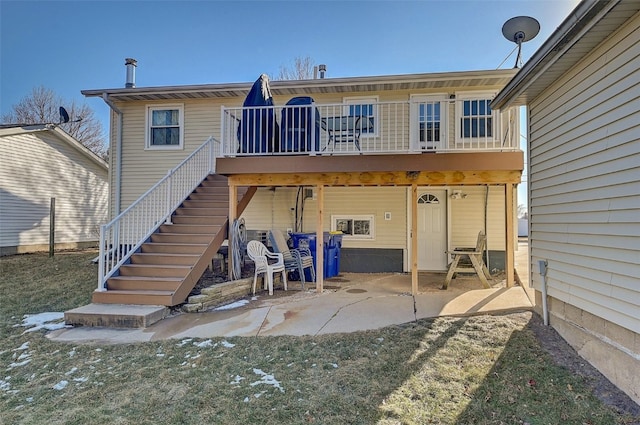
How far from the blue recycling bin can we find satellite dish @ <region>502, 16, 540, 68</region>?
524 cm

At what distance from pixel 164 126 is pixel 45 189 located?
6.92 meters

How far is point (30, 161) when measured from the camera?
492 inches

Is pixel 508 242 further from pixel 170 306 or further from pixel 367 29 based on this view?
pixel 367 29

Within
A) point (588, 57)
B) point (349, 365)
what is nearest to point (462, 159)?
point (588, 57)

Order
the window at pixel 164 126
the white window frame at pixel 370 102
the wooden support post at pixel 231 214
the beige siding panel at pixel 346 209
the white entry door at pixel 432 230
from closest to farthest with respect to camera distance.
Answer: the wooden support post at pixel 231 214, the white window frame at pixel 370 102, the white entry door at pixel 432 230, the beige siding panel at pixel 346 209, the window at pixel 164 126

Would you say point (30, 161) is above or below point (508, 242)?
above

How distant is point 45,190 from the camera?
43.1ft

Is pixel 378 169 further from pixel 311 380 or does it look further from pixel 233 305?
pixel 311 380

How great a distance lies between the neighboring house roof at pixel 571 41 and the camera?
9.53 ft

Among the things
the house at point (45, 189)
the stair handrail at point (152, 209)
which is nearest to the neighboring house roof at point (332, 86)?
the stair handrail at point (152, 209)

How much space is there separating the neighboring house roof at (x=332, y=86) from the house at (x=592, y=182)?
333 centimetres

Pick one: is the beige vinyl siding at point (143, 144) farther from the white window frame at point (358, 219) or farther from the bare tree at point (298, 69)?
the bare tree at point (298, 69)

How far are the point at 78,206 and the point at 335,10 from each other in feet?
40.4

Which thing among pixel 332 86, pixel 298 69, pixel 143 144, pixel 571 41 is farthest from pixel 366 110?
pixel 298 69
